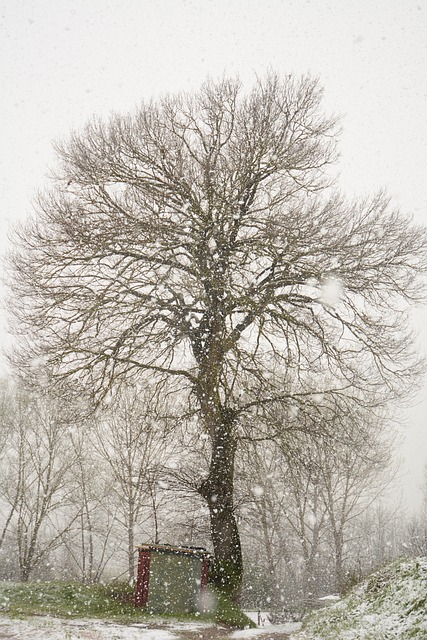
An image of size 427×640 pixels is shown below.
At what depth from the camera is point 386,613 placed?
5277 millimetres

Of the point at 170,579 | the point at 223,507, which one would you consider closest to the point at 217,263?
the point at 223,507

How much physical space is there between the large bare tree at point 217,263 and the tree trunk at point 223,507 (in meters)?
0.03

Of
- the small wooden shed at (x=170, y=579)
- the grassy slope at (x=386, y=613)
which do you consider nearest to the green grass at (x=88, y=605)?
the small wooden shed at (x=170, y=579)

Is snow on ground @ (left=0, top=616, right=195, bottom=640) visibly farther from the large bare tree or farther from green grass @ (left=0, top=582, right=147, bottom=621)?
the large bare tree

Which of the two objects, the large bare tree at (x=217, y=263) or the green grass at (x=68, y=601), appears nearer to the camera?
the green grass at (x=68, y=601)

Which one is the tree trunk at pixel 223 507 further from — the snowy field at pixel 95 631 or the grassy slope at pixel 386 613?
the grassy slope at pixel 386 613

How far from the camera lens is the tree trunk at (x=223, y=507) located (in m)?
10.9

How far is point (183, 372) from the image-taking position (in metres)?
11.1

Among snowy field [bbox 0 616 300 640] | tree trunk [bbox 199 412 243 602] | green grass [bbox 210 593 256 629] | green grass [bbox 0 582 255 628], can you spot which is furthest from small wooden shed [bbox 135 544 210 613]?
snowy field [bbox 0 616 300 640]

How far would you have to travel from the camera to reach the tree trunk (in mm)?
10938

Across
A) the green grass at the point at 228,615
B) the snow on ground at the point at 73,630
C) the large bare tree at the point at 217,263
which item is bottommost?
the green grass at the point at 228,615

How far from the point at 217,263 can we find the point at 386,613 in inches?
295

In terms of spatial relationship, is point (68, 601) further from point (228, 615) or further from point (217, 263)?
point (217, 263)

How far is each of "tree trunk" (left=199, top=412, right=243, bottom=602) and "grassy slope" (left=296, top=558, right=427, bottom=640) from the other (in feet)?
13.5
